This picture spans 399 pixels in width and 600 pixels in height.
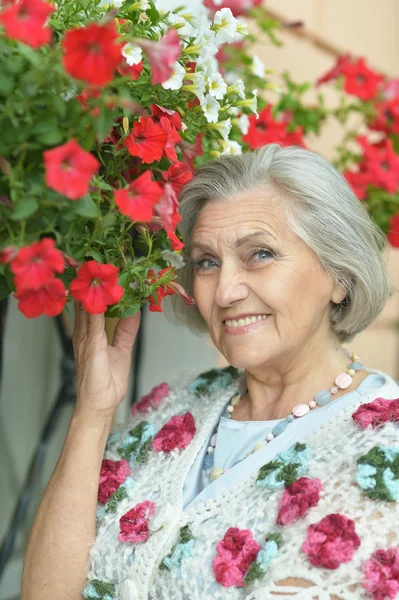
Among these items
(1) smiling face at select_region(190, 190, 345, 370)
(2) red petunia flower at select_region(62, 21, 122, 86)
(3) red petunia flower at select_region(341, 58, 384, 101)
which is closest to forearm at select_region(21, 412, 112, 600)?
(1) smiling face at select_region(190, 190, 345, 370)

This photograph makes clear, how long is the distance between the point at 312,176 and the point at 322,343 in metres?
0.37

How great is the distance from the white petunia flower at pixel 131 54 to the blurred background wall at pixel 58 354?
1.13 m

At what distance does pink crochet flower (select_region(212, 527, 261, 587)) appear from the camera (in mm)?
1223

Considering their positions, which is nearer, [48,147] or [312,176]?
[48,147]

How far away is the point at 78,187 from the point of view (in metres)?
0.78

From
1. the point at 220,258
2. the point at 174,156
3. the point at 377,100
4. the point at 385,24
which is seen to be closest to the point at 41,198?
the point at 174,156

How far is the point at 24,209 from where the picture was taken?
82cm

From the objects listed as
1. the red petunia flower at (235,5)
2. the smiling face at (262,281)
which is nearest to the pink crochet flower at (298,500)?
the smiling face at (262,281)

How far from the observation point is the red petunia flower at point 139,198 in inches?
34.8

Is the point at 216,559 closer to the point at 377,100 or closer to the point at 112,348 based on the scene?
the point at 112,348

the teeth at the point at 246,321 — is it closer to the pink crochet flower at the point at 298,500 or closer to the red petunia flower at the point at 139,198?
the pink crochet flower at the point at 298,500

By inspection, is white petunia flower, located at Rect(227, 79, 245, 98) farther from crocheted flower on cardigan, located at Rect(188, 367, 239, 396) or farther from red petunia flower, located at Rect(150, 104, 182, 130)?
crocheted flower on cardigan, located at Rect(188, 367, 239, 396)

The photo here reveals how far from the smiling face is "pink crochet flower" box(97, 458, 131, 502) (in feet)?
1.18

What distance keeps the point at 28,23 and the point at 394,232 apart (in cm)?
143
